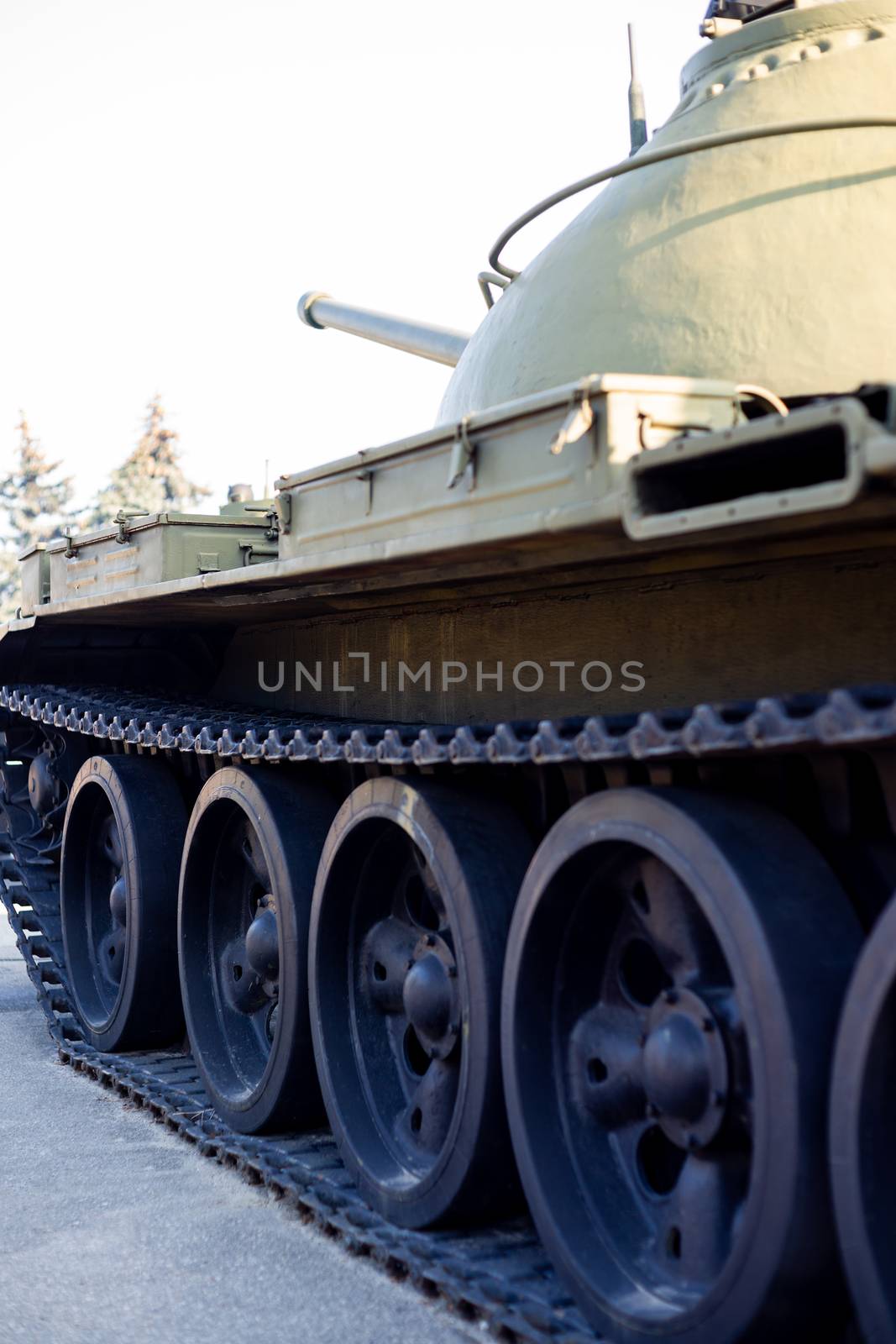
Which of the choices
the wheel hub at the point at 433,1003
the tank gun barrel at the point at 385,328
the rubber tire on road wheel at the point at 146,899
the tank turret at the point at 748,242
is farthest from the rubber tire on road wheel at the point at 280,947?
the tank gun barrel at the point at 385,328

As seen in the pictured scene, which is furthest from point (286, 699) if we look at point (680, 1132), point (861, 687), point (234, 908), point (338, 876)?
point (861, 687)

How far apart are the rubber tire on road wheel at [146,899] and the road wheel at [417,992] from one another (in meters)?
1.93

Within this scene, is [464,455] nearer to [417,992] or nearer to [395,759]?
[395,759]

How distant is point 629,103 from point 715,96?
3.45ft

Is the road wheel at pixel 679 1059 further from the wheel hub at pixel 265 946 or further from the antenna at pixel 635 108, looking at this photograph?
the antenna at pixel 635 108

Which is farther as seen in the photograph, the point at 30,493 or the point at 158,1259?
the point at 30,493

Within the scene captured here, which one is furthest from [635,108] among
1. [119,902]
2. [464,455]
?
[119,902]

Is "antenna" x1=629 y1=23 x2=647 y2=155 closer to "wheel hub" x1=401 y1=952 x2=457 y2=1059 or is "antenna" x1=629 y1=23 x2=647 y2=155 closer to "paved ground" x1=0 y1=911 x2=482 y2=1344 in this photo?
"wheel hub" x1=401 y1=952 x2=457 y2=1059

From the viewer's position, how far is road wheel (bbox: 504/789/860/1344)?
3240 millimetres

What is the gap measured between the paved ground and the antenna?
443 centimetres

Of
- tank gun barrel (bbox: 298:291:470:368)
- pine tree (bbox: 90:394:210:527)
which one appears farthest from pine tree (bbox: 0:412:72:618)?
tank gun barrel (bbox: 298:291:470:368)

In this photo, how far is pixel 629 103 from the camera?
6586 millimetres

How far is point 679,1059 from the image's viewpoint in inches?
144

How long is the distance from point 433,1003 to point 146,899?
273cm
